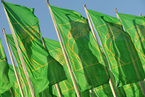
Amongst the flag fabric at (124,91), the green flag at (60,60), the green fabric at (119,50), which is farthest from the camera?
the flag fabric at (124,91)

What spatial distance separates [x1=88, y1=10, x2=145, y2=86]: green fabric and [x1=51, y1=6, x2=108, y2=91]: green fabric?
2.92ft

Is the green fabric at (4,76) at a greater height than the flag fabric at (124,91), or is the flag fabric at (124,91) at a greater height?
the green fabric at (4,76)

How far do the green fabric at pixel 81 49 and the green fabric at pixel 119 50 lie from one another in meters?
A: 0.89

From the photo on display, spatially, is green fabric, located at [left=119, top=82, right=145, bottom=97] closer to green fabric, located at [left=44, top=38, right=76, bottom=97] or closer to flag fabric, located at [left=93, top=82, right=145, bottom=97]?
flag fabric, located at [left=93, top=82, right=145, bottom=97]

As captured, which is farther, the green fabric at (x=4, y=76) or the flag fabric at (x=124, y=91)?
the flag fabric at (x=124, y=91)

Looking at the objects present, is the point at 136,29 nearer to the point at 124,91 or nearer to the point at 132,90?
the point at 132,90

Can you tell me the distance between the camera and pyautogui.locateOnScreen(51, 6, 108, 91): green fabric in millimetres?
22719

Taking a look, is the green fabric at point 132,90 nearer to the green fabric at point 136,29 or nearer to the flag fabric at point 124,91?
the flag fabric at point 124,91

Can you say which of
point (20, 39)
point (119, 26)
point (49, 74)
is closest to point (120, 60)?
point (119, 26)

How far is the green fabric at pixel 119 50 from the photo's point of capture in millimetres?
24172

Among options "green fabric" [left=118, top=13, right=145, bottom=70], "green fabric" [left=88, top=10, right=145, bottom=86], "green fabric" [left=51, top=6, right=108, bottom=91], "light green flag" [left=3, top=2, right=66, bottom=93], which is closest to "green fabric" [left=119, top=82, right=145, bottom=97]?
"green fabric" [left=118, top=13, right=145, bottom=70]

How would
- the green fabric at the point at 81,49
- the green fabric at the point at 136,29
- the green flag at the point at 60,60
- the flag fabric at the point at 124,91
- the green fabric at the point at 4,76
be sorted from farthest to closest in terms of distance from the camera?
the flag fabric at the point at 124,91
the green flag at the point at 60,60
the green fabric at the point at 136,29
the green fabric at the point at 4,76
the green fabric at the point at 81,49

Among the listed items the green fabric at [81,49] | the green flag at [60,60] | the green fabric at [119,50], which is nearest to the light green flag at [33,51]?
the green fabric at [81,49]

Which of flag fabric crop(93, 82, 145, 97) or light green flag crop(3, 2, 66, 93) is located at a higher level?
light green flag crop(3, 2, 66, 93)
